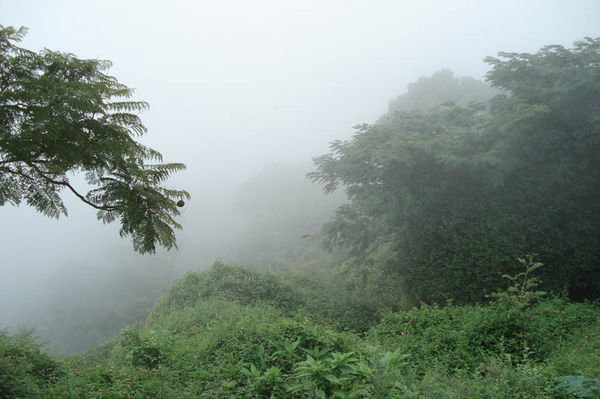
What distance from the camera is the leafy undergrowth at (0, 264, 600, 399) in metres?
3.11

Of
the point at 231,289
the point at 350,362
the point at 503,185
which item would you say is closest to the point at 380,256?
the point at 503,185

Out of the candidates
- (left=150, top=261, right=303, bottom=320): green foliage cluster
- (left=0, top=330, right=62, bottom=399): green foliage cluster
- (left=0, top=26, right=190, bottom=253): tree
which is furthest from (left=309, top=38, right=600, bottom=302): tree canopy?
(left=0, top=330, right=62, bottom=399): green foliage cluster

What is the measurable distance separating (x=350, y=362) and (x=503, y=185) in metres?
7.39

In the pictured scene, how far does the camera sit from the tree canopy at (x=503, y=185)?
310 inches

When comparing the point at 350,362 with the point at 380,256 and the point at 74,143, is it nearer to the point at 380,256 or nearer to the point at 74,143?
the point at 74,143

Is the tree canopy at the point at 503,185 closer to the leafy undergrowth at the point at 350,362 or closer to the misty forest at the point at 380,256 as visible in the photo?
the misty forest at the point at 380,256

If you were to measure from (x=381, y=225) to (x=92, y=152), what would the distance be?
297 inches

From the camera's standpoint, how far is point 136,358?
4484 mm

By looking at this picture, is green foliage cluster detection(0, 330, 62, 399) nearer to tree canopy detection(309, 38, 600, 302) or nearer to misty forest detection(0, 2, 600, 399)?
misty forest detection(0, 2, 600, 399)

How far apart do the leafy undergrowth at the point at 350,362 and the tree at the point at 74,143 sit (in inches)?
67.6

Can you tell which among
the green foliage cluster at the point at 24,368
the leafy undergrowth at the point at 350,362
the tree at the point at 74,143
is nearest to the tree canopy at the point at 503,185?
→ the leafy undergrowth at the point at 350,362

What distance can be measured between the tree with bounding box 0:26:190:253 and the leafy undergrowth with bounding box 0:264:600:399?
172 cm

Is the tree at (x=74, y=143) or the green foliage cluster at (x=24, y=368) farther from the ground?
the tree at (x=74, y=143)

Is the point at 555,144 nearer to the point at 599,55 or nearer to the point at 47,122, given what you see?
the point at 599,55
